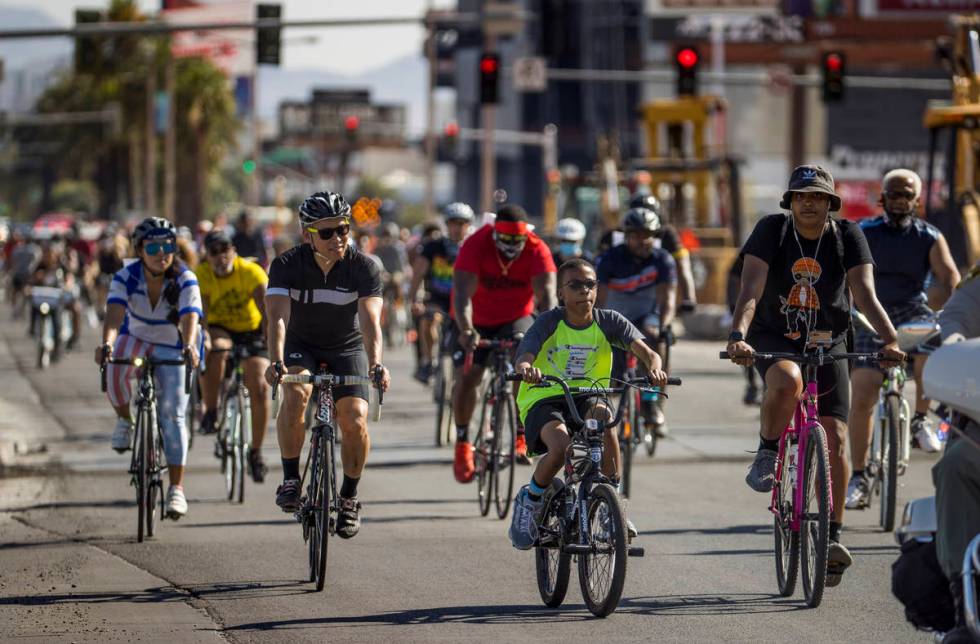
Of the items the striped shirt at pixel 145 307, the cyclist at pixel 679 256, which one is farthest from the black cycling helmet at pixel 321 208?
the cyclist at pixel 679 256

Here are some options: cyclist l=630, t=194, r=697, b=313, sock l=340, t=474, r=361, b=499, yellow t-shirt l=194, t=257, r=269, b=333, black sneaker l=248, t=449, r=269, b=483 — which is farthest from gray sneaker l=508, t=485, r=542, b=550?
cyclist l=630, t=194, r=697, b=313

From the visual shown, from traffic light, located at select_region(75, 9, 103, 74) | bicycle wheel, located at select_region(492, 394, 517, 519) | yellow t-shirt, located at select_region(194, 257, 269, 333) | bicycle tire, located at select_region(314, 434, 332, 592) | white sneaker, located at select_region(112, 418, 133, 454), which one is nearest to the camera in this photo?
bicycle tire, located at select_region(314, 434, 332, 592)

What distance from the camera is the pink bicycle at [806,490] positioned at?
8492mm

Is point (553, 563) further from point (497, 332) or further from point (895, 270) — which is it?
point (497, 332)

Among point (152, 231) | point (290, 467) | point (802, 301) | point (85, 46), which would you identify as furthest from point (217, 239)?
point (85, 46)

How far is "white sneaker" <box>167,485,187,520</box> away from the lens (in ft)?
37.3

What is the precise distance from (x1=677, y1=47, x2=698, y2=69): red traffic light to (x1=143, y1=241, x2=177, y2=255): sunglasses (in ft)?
78.5

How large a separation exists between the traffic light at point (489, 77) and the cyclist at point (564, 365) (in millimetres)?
26036

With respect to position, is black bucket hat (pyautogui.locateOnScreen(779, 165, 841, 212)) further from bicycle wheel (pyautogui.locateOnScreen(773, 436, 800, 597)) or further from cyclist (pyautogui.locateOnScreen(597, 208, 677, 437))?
cyclist (pyautogui.locateOnScreen(597, 208, 677, 437))

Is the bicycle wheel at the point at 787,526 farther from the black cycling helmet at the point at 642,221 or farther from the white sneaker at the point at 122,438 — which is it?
the black cycling helmet at the point at 642,221

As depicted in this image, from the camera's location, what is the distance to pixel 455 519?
12102mm

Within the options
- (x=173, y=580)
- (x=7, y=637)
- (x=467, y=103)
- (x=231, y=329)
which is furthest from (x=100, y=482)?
(x=467, y=103)

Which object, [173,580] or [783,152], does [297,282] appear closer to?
[173,580]

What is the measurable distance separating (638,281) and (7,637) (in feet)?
24.3
